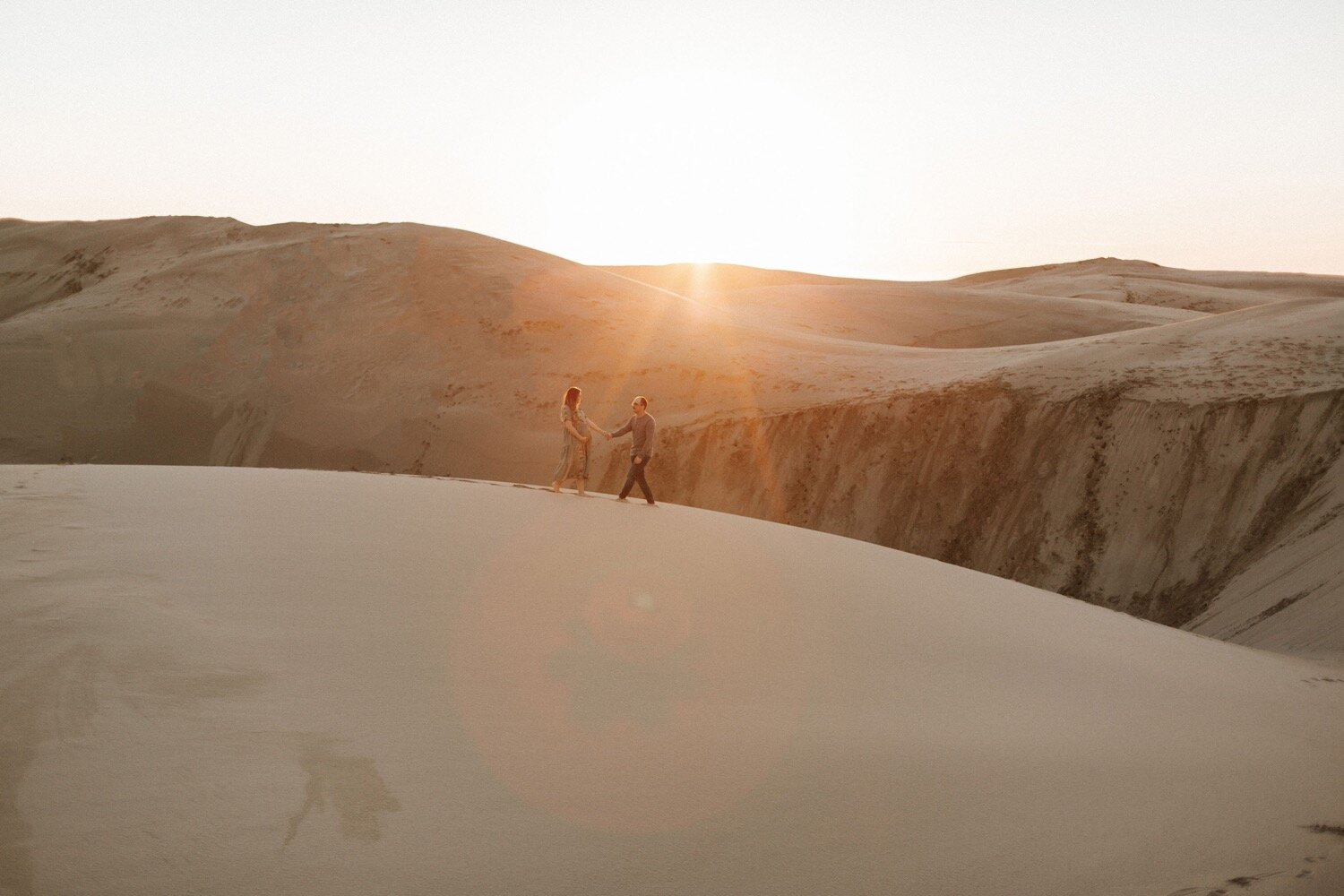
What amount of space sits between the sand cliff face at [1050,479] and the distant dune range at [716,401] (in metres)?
0.04

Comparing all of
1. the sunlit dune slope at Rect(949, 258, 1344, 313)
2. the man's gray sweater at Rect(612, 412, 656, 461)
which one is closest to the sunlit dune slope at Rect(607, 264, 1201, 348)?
the sunlit dune slope at Rect(949, 258, 1344, 313)

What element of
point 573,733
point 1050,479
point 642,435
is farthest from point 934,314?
point 573,733

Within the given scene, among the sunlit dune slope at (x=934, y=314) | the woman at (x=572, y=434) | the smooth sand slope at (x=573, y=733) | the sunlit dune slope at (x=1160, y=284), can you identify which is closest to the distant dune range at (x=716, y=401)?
the smooth sand slope at (x=573, y=733)

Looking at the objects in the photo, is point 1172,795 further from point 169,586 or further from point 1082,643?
point 169,586

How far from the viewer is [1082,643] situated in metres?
6.54

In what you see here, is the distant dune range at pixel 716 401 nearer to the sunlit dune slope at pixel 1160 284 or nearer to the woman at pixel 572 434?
the woman at pixel 572 434

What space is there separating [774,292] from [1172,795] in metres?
46.8

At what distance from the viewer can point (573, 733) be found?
370cm

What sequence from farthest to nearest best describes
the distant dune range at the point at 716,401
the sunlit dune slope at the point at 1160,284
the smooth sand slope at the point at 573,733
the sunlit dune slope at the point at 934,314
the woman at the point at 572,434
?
the sunlit dune slope at the point at 1160,284 → the sunlit dune slope at the point at 934,314 → the distant dune range at the point at 716,401 → the woman at the point at 572,434 → the smooth sand slope at the point at 573,733

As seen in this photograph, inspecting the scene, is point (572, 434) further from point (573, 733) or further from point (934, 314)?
point (934, 314)

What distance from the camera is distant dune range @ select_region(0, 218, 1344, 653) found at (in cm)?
1416

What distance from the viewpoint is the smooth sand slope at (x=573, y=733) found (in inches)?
112

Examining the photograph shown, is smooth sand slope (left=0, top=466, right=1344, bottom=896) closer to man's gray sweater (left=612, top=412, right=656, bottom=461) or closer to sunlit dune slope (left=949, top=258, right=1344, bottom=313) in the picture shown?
man's gray sweater (left=612, top=412, right=656, bottom=461)

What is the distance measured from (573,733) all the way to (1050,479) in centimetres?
1352
